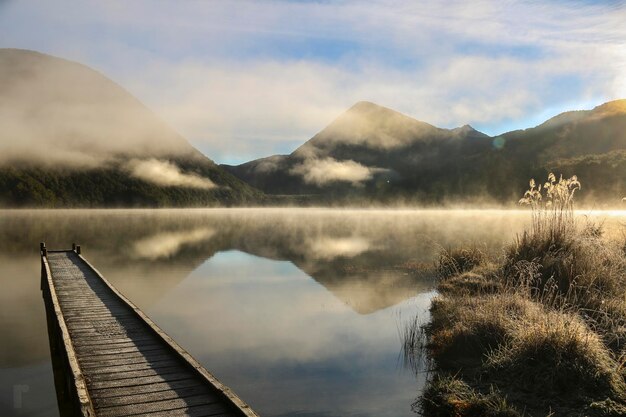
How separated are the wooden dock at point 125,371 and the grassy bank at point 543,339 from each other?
4344mm

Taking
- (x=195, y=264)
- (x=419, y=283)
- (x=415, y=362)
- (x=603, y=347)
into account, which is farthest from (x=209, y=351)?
(x=195, y=264)

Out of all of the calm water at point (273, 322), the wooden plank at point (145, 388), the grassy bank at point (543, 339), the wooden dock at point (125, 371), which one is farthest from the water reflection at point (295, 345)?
the wooden plank at point (145, 388)

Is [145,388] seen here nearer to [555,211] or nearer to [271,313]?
[271,313]

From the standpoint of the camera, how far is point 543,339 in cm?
968

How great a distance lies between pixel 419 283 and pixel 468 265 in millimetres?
2424

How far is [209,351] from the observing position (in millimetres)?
13930

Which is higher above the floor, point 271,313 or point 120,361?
point 120,361

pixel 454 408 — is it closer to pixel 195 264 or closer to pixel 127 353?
pixel 127 353

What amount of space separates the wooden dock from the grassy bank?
14.3 ft

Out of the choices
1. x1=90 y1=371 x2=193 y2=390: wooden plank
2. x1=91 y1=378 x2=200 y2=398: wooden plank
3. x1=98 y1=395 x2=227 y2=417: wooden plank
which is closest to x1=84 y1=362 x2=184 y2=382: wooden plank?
x1=90 y1=371 x2=193 y2=390: wooden plank

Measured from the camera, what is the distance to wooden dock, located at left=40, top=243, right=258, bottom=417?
7.38 meters

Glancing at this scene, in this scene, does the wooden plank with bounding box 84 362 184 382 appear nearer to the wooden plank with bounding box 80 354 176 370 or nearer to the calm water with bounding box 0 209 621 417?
the wooden plank with bounding box 80 354 176 370

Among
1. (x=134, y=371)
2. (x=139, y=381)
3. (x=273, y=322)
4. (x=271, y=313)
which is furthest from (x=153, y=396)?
(x=271, y=313)

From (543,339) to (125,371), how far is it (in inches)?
301
